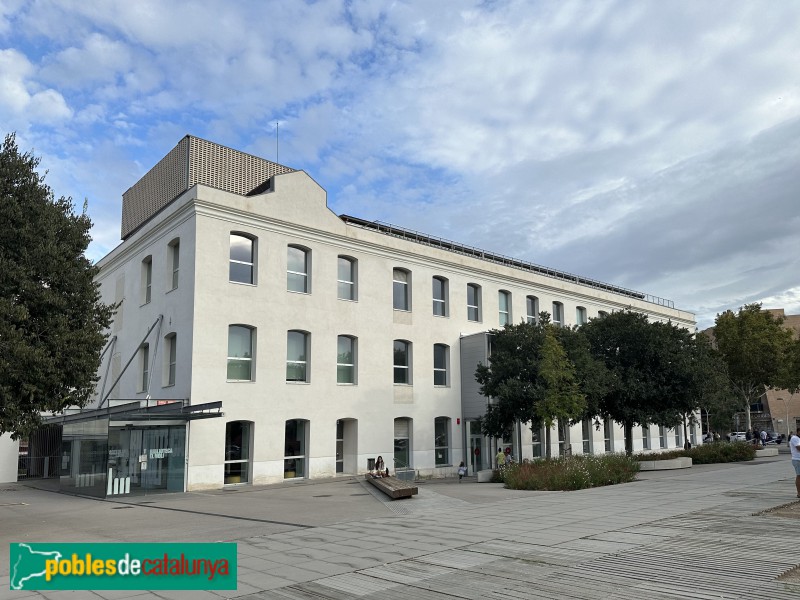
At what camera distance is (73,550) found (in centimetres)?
870

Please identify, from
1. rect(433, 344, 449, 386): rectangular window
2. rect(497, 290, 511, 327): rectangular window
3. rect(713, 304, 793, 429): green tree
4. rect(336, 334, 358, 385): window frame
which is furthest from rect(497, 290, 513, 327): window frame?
rect(713, 304, 793, 429): green tree

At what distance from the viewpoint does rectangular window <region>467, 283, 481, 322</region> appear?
128 ft

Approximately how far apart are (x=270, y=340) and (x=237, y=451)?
499 centimetres

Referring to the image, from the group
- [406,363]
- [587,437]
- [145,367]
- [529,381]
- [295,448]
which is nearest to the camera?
[295,448]

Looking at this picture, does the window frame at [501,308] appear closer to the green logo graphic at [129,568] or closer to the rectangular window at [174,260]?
the rectangular window at [174,260]

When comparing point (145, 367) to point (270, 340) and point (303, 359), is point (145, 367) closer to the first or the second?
point (270, 340)

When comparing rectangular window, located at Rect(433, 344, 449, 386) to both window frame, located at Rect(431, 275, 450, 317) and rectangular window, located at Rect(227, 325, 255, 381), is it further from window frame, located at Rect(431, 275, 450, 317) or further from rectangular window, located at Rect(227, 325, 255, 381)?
rectangular window, located at Rect(227, 325, 255, 381)

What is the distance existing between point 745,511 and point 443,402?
73.2 feet

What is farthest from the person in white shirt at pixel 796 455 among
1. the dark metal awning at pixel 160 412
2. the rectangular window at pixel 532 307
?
the rectangular window at pixel 532 307

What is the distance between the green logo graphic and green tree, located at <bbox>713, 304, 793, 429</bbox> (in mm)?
53788

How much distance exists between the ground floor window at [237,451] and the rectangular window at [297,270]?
266 inches

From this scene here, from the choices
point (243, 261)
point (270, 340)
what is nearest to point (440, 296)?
point (270, 340)

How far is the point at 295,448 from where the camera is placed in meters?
29.2

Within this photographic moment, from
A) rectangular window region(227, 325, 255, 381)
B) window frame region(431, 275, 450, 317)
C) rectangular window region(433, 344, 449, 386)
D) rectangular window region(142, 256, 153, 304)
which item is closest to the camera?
rectangular window region(227, 325, 255, 381)
